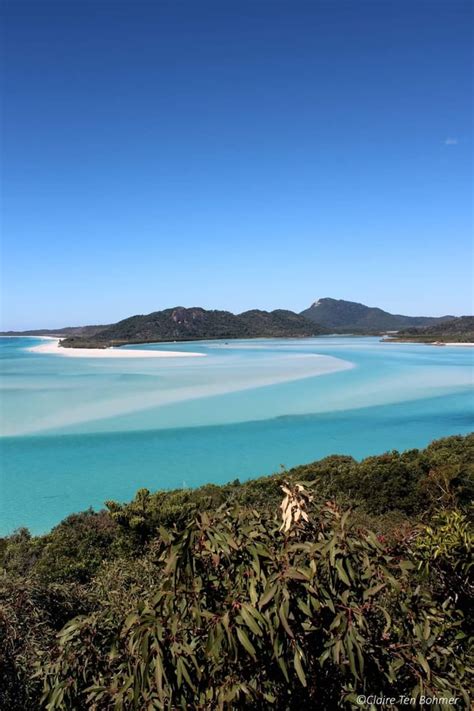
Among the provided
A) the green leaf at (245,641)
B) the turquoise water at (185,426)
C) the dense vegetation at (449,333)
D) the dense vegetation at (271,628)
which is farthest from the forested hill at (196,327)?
the green leaf at (245,641)

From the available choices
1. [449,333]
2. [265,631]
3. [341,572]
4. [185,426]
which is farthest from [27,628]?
[449,333]

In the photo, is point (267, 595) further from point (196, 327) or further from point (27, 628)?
point (196, 327)

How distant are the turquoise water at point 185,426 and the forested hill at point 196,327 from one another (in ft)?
242

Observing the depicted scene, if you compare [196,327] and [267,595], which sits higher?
[196,327]

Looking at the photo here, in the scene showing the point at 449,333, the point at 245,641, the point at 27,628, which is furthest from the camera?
the point at 449,333

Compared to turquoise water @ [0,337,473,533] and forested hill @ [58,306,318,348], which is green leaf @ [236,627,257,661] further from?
forested hill @ [58,306,318,348]

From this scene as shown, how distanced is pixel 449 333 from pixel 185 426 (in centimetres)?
8915

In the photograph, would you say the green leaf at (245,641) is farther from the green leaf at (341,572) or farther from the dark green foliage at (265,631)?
the green leaf at (341,572)

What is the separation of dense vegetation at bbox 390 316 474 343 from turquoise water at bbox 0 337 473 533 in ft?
172

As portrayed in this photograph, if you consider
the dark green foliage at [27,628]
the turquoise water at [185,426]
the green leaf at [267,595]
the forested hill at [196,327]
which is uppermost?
the forested hill at [196,327]

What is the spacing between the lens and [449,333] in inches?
3829

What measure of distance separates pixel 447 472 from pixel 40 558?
776 cm

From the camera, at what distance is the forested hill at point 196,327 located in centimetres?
11575

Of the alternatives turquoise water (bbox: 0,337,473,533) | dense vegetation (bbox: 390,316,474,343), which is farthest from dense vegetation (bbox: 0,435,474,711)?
dense vegetation (bbox: 390,316,474,343)
